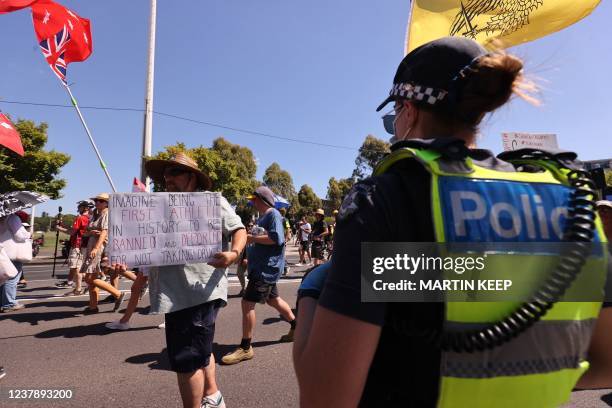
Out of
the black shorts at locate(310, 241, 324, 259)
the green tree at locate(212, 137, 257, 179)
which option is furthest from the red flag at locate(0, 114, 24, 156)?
the green tree at locate(212, 137, 257, 179)

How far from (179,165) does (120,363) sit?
257 centimetres

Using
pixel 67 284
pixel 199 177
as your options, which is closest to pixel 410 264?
pixel 199 177

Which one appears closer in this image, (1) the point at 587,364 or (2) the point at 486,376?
(2) the point at 486,376

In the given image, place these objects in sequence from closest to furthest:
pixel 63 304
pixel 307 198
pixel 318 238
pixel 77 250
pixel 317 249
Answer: pixel 63 304
pixel 77 250
pixel 317 249
pixel 318 238
pixel 307 198

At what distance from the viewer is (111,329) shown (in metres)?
5.34

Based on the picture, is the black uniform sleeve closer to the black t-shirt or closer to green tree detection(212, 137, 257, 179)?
the black t-shirt

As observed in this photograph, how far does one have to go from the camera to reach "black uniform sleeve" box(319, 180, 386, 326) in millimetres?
784

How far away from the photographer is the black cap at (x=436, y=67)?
0.99m

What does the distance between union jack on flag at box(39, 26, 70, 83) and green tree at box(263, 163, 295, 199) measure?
4423 centimetres

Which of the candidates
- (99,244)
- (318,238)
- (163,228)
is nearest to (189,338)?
(163,228)

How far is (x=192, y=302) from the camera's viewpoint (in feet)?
8.66

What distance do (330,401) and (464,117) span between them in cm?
79

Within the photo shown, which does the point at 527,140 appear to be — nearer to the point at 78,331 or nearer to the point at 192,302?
the point at 192,302

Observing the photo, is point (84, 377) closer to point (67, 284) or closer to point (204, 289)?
point (204, 289)
